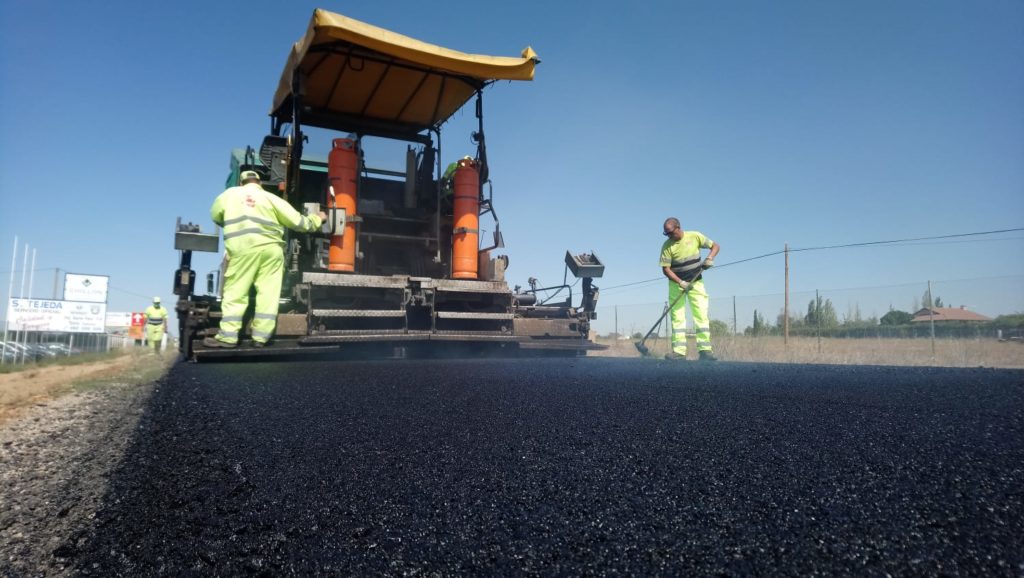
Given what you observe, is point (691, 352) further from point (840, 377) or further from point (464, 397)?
point (464, 397)

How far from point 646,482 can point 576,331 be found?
185 inches

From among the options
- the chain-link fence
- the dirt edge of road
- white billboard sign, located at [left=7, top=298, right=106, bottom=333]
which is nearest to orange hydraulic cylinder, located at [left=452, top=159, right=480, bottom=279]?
the dirt edge of road

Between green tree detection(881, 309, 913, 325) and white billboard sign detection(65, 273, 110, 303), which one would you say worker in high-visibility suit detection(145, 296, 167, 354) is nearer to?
white billboard sign detection(65, 273, 110, 303)

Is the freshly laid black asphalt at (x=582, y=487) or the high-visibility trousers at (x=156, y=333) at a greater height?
the high-visibility trousers at (x=156, y=333)

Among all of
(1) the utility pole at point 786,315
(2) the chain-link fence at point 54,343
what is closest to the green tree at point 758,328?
(1) the utility pole at point 786,315

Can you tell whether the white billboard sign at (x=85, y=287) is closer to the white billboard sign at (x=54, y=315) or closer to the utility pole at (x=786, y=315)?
the white billboard sign at (x=54, y=315)

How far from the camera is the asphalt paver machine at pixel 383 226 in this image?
4539 mm

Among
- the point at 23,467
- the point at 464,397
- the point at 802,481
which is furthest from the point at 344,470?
the point at 23,467

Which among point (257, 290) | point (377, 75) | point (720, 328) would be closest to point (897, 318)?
point (720, 328)

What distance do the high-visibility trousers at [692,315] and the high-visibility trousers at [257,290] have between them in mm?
3471

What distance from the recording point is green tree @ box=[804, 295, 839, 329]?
44.0ft

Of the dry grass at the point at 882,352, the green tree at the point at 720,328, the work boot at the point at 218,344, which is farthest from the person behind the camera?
the green tree at the point at 720,328

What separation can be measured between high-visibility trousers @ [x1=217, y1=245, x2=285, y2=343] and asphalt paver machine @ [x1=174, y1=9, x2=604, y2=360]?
139 millimetres

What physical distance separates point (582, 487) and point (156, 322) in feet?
47.3
